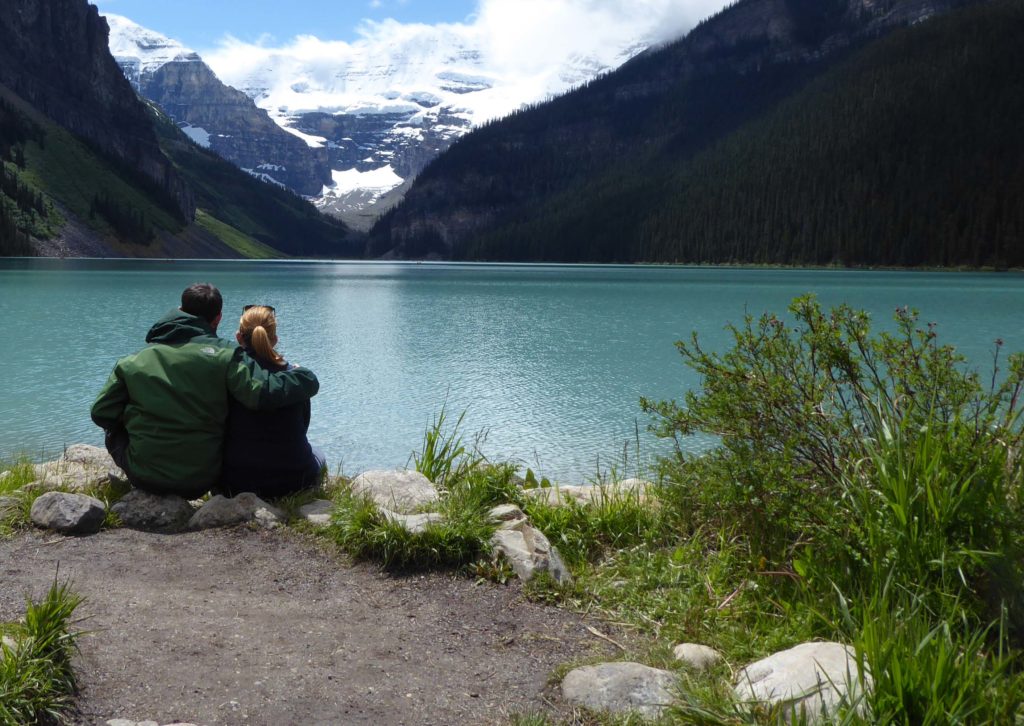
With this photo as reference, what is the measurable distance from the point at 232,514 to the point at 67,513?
4.52 ft

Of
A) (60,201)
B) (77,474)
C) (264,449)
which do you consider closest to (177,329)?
(264,449)

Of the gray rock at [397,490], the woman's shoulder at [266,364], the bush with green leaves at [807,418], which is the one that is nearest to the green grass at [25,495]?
the woman's shoulder at [266,364]

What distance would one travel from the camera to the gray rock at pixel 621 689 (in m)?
4.15

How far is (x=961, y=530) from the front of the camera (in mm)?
4652

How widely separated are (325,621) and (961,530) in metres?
4.11

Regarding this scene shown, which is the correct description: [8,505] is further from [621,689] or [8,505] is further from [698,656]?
[698,656]

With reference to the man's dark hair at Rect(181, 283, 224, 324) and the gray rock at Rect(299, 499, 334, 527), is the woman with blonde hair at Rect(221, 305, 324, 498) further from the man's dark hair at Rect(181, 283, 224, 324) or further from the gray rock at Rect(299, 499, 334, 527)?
the gray rock at Rect(299, 499, 334, 527)

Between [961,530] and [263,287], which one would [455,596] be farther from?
[263,287]

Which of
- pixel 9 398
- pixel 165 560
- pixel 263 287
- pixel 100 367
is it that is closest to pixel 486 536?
pixel 165 560

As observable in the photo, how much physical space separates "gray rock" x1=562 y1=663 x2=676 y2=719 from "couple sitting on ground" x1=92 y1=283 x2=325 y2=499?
157 inches

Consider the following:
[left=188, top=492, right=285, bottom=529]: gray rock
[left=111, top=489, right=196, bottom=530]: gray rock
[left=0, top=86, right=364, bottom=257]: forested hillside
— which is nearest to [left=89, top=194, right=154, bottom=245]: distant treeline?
[left=0, top=86, right=364, bottom=257]: forested hillside

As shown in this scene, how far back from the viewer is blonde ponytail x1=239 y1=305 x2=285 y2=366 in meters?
7.61

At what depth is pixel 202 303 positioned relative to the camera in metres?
7.32

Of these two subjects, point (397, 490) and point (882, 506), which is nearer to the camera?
point (882, 506)
